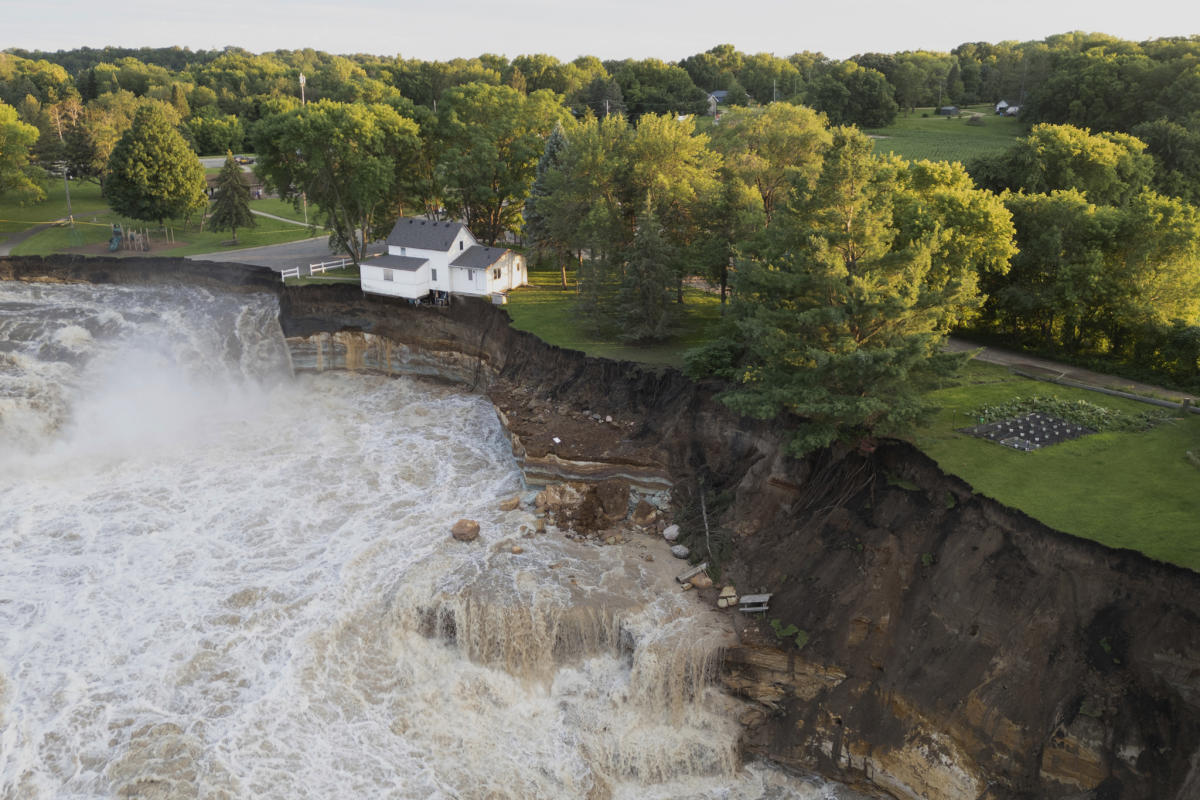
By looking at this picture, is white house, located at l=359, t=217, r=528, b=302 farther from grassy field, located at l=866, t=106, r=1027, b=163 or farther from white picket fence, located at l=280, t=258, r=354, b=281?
grassy field, located at l=866, t=106, r=1027, b=163

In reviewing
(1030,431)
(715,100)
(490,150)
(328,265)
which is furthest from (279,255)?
(715,100)

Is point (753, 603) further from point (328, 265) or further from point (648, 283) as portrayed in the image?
point (328, 265)

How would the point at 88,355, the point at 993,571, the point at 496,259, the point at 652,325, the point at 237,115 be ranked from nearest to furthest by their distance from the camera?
the point at 993,571 < the point at 652,325 < the point at 88,355 < the point at 496,259 < the point at 237,115

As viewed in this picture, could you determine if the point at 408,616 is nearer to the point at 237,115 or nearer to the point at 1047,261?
the point at 1047,261

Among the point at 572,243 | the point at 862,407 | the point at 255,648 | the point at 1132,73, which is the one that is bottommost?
the point at 255,648

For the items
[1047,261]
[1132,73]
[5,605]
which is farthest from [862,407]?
[1132,73]

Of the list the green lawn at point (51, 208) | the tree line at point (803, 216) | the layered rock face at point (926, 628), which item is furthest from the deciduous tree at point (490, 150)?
the green lawn at point (51, 208)
